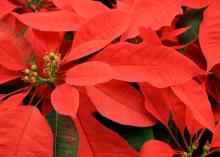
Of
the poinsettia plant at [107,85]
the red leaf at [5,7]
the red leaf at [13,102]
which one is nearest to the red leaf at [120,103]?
the poinsettia plant at [107,85]

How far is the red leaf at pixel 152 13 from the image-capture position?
0.54 meters

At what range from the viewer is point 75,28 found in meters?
0.55

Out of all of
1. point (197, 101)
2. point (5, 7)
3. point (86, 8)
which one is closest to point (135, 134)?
point (197, 101)

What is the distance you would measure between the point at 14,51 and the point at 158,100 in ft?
0.75

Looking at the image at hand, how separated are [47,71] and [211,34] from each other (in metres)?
0.26

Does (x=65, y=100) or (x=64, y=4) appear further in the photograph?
(x=64, y=4)

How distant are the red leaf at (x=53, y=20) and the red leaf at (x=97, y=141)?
0.43 feet

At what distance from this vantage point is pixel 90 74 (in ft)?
1.50

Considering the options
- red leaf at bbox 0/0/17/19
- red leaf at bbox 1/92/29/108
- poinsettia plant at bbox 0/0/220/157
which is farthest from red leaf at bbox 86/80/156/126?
red leaf at bbox 0/0/17/19

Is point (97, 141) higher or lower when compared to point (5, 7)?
lower

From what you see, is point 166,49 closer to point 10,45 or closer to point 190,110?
point 190,110

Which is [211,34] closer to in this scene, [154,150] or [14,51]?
[154,150]

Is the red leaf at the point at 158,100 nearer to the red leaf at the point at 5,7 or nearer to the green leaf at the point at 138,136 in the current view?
the green leaf at the point at 138,136

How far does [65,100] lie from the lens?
1.50 feet
